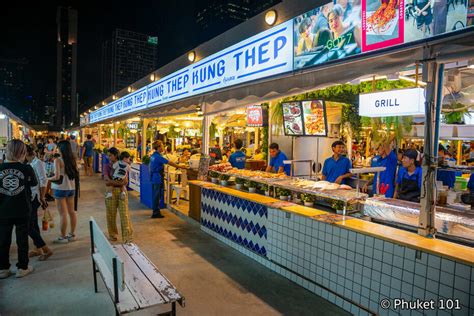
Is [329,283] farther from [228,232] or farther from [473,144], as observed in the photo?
[473,144]

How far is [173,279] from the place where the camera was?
15.3ft

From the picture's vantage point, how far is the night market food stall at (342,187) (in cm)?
302

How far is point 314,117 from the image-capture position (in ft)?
21.7

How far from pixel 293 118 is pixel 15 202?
5.31 metres

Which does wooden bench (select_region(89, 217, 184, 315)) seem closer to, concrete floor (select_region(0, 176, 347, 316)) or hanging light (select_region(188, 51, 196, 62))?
concrete floor (select_region(0, 176, 347, 316))

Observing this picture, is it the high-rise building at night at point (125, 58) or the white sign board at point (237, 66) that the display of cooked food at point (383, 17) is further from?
the high-rise building at night at point (125, 58)

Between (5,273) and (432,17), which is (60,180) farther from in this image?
(432,17)

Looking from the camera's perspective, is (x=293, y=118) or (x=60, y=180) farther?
(x=293, y=118)

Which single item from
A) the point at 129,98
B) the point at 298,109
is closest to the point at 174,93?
the point at 298,109

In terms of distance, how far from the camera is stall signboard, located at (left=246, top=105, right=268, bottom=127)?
8.96 meters

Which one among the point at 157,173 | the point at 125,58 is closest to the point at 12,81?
the point at 125,58

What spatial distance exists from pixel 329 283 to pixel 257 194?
217 cm

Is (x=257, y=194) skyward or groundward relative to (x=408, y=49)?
groundward

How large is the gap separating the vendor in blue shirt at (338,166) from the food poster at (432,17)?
3241 millimetres
